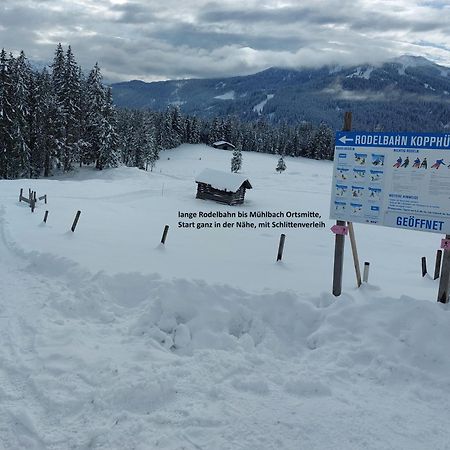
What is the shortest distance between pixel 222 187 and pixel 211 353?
31584mm

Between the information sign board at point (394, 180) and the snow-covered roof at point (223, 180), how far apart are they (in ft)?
94.3

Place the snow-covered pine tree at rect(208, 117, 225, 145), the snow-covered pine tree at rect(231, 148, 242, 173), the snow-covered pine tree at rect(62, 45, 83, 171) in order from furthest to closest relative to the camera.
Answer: the snow-covered pine tree at rect(208, 117, 225, 145) < the snow-covered pine tree at rect(231, 148, 242, 173) < the snow-covered pine tree at rect(62, 45, 83, 171)

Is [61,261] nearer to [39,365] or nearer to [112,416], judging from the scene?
[39,365]

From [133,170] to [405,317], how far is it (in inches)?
1912

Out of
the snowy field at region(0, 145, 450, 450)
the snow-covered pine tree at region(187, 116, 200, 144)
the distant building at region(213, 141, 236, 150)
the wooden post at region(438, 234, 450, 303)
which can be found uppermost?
the snow-covered pine tree at region(187, 116, 200, 144)

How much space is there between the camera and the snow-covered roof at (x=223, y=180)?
3787 centimetres

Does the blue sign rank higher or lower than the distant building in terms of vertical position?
lower

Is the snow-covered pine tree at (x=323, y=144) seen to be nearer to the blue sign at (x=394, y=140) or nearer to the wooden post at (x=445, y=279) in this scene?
the blue sign at (x=394, y=140)

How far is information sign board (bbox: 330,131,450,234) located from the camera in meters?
7.66

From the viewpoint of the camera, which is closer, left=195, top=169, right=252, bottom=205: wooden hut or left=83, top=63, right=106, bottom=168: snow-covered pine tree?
left=195, top=169, right=252, bottom=205: wooden hut

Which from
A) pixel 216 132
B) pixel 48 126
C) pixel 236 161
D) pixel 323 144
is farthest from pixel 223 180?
pixel 216 132

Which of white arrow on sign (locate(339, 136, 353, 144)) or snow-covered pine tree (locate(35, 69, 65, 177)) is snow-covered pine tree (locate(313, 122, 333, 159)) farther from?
white arrow on sign (locate(339, 136, 353, 144))

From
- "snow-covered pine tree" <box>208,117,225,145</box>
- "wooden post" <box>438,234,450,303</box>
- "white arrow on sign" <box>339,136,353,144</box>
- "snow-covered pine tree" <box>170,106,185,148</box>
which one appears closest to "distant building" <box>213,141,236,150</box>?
"snow-covered pine tree" <box>208,117,225,145</box>

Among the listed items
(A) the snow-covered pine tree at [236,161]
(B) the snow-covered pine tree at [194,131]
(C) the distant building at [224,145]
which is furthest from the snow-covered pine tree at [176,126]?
(A) the snow-covered pine tree at [236,161]
